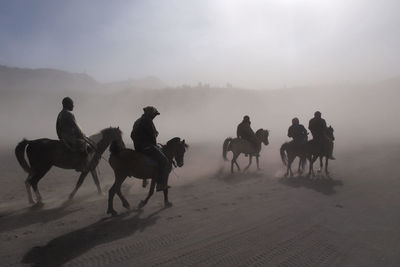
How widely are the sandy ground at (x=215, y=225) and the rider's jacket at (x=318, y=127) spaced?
209cm

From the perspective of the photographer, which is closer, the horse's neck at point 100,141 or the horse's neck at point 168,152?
the horse's neck at point 168,152

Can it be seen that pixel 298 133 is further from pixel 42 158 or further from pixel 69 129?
pixel 42 158


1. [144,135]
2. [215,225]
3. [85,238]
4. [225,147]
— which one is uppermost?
[144,135]

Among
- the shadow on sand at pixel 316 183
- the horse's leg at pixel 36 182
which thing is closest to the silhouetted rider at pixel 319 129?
the shadow on sand at pixel 316 183

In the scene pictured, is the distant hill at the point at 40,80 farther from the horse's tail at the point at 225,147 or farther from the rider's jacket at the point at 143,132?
the rider's jacket at the point at 143,132

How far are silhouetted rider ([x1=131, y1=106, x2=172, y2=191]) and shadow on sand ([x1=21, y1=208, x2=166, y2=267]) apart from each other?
1.19 meters

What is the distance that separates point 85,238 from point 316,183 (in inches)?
380

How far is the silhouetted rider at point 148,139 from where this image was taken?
961cm

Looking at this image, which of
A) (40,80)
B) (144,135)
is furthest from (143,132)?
(40,80)

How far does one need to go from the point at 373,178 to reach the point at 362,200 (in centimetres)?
418

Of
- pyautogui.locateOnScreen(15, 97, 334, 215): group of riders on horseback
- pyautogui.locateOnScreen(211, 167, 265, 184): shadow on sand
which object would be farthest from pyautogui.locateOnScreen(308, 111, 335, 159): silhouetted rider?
pyautogui.locateOnScreen(15, 97, 334, 215): group of riders on horseback

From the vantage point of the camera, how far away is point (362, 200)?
11656 millimetres

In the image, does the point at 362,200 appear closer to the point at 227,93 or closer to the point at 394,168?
the point at 394,168

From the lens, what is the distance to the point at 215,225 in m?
8.56
